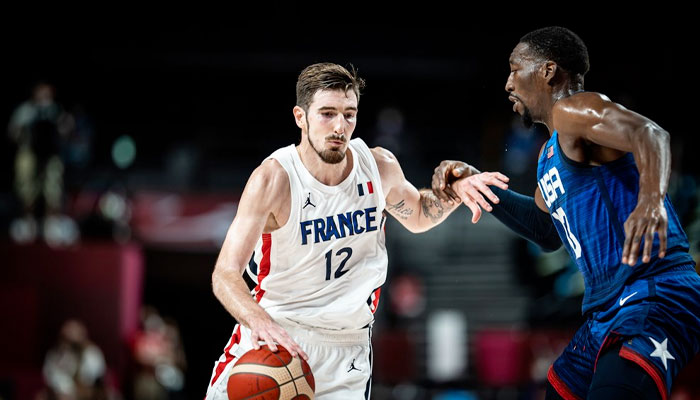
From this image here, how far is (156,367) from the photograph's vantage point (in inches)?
Answer: 492

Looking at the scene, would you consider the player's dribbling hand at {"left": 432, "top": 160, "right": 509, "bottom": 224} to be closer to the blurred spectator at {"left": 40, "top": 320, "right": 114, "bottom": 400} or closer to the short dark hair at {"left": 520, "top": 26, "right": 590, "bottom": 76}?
the short dark hair at {"left": 520, "top": 26, "right": 590, "bottom": 76}

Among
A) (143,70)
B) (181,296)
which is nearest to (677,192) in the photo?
(181,296)

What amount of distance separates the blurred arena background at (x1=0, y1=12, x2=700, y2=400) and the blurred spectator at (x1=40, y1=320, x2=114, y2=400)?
35 millimetres

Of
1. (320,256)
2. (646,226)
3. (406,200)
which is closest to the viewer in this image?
(646,226)

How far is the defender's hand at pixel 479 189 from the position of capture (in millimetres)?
5098

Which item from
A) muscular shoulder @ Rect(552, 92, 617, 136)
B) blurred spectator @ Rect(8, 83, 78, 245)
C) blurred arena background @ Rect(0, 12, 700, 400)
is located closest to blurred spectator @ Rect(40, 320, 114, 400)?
blurred arena background @ Rect(0, 12, 700, 400)

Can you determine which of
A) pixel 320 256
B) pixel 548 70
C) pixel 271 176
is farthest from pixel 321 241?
pixel 548 70

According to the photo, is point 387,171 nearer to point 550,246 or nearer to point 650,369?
point 550,246

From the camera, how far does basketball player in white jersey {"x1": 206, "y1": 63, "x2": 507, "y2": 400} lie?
4789 mm

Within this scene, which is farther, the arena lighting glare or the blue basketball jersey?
the arena lighting glare

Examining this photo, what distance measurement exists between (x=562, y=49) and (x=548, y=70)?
0.13m

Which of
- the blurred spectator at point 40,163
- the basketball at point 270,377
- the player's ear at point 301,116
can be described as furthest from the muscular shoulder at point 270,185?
the blurred spectator at point 40,163

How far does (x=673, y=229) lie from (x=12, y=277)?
11.2 metres

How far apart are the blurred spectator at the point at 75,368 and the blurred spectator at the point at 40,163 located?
2065 mm
